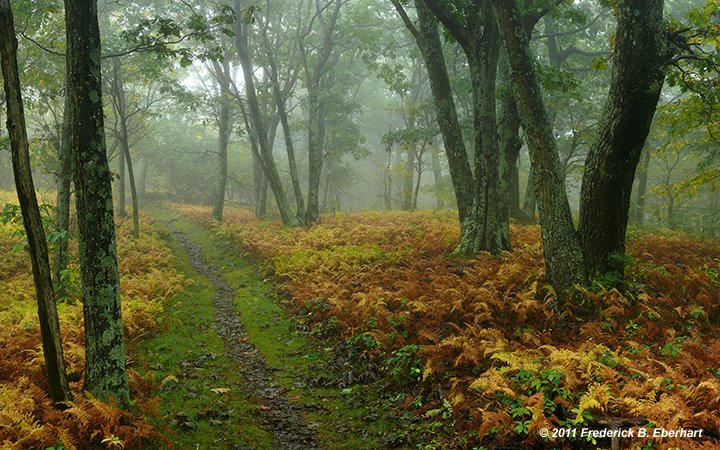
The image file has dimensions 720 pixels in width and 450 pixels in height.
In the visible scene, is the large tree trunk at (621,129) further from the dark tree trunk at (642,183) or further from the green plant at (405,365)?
the dark tree trunk at (642,183)

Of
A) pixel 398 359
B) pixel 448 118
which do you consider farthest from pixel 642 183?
pixel 398 359

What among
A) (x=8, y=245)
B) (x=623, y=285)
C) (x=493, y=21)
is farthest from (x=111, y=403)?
(x=8, y=245)

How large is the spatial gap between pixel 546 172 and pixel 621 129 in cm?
148

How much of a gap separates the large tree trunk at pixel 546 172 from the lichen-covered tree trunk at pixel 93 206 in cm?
748

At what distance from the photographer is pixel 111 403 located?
5906mm

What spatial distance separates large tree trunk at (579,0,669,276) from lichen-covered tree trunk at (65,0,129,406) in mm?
8228

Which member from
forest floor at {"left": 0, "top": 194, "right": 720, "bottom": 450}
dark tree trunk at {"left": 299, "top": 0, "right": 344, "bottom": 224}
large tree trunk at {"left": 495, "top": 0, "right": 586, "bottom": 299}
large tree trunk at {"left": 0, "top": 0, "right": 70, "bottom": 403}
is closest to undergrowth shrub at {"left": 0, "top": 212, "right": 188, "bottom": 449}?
forest floor at {"left": 0, "top": 194, "right": 720, "bottom": 450}

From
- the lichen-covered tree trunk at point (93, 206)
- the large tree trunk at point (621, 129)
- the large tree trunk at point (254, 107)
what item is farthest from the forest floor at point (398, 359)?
the large tree trunk at point (254, 107)

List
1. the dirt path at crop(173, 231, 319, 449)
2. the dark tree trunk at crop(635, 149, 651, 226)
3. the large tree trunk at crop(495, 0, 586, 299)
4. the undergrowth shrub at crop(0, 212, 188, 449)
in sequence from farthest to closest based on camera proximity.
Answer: the dark tree trunk at crop(635, 149, 651, 226)
the large tree trunk at crop(495, 0, 586, 299)
the dirt path at crop(173, 231, 319, 449)
the undergrowth shrub at crop(0, 212, 188, 449)

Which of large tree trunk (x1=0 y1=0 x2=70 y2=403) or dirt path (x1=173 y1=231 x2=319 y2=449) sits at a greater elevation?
large tree trunk (x1=0 y1=0 x2=70 y2=403)

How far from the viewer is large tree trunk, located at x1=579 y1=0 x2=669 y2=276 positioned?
7.79 m

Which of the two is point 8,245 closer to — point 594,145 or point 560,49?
point 594,145

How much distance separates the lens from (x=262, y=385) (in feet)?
27.1

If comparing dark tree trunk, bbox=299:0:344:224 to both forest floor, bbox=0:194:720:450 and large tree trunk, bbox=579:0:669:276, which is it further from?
large tree trunk, bbox=579:0:669:276
